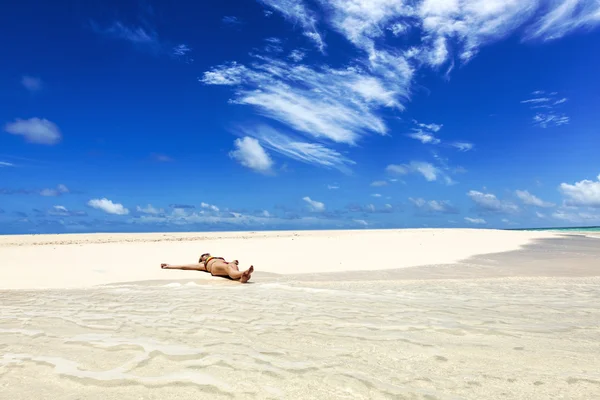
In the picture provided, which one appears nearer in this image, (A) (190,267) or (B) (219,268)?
(B) (219,268)

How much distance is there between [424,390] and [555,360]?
158cm

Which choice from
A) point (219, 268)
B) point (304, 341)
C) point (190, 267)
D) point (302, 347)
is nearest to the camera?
point (302, 347)

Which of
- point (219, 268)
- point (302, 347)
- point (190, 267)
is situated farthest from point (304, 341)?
point (190, 267)

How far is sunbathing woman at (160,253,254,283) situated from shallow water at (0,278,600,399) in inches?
80.7

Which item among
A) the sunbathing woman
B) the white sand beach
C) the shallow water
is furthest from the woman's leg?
the shallow water

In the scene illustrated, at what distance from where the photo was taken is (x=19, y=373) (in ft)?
11.0

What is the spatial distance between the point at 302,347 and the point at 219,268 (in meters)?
6.73

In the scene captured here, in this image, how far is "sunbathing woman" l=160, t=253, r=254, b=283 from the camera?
9203 mm

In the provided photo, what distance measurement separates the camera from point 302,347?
4.04 metres

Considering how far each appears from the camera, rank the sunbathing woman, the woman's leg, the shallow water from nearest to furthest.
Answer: the shallow water < the sunbathing woman < the woman's leg

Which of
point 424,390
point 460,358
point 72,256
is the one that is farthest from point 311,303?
point 72,256

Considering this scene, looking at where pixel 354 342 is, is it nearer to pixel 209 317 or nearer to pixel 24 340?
pixel 209 317

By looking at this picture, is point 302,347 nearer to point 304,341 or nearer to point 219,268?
point 304,341

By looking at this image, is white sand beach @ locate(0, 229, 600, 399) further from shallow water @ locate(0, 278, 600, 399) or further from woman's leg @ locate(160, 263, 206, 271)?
woman's leg @ locate(160, 263, 206, 271)
